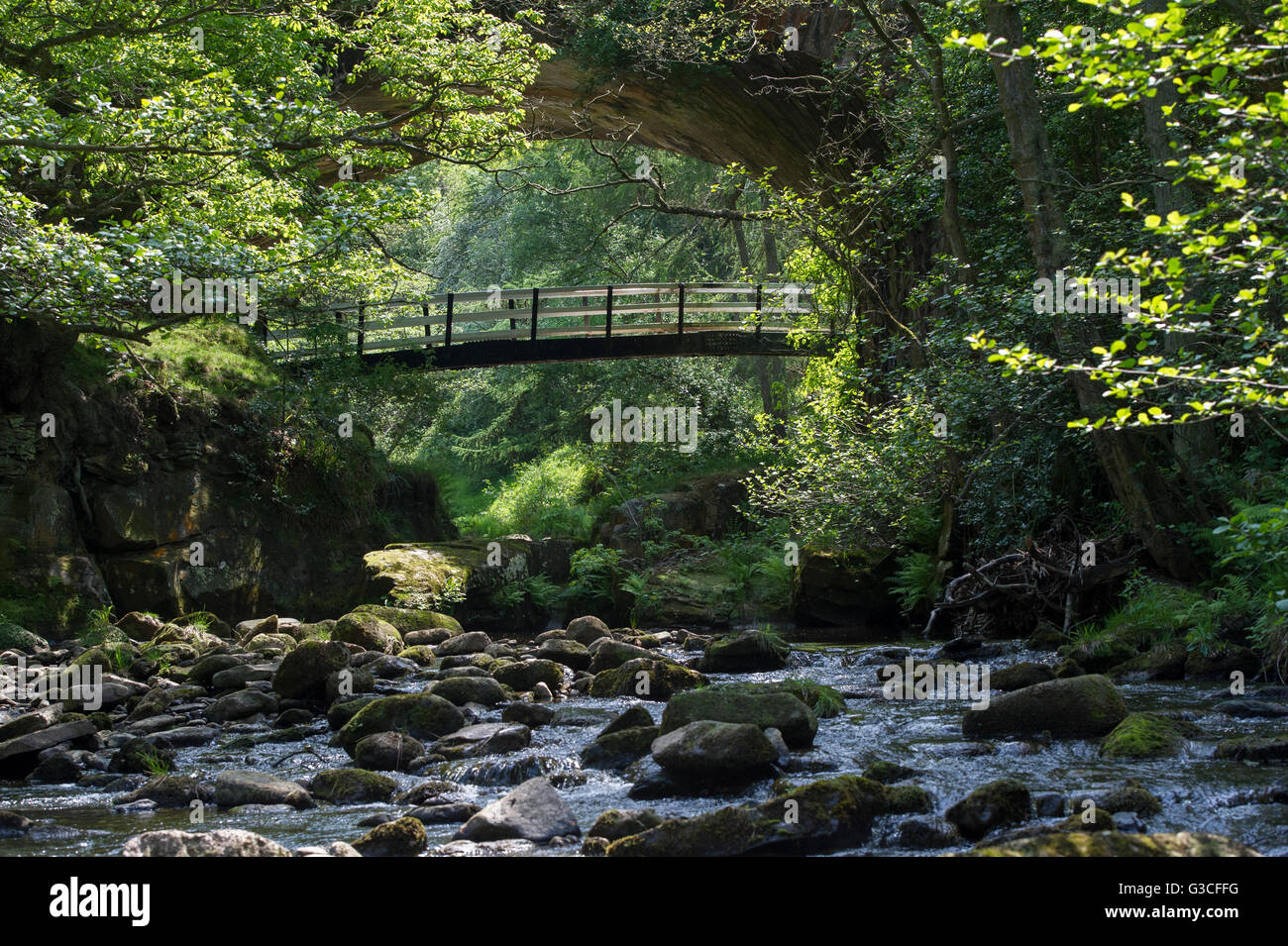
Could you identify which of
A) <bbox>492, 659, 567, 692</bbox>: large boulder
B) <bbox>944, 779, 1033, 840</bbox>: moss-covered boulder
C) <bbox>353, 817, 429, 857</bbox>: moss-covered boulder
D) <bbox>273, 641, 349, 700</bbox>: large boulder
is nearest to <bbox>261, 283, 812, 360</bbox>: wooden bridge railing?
<bbox>492, 659, 567, 692</bbox>: large boulder

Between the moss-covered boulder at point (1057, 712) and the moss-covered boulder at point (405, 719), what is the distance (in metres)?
3.76

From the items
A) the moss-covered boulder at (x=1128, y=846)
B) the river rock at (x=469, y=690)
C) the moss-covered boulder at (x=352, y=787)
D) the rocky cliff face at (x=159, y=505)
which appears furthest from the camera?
the rocky cliff face at (x=159, y=505)

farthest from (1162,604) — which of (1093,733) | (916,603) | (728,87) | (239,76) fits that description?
(239,76)

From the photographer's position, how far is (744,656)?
35.1 feet

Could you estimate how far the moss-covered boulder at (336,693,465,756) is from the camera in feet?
25.0

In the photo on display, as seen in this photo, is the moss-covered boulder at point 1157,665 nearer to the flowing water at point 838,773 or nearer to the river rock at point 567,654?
the flowing water at point 838,773

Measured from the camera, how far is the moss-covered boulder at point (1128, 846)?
12.8 ft

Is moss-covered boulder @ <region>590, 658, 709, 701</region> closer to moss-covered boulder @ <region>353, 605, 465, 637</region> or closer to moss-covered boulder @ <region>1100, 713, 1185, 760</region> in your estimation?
moss-covered boulder @ <region>1100, 713, 1185, 760</region>

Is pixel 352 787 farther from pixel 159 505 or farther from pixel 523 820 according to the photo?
pixel 159 505

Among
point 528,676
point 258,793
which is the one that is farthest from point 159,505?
point 258,793

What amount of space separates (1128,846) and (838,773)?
2.51m

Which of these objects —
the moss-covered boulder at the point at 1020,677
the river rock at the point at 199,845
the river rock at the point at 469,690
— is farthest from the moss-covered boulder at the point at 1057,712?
the river rock at the point at 199,845
